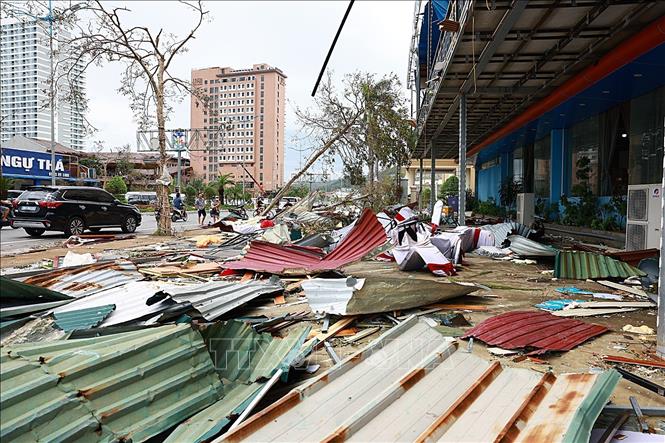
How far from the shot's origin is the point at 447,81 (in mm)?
11344

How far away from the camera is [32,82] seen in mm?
18234

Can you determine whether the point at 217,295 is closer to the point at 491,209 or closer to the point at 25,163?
the point at 491,209

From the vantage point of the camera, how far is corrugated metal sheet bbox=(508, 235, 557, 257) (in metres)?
8.50

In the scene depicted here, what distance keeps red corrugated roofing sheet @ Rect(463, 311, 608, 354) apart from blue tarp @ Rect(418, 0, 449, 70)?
29.9 ft

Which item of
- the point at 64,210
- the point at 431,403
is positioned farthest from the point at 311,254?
the point at 64,210

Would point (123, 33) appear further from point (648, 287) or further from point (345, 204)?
point (648, 287)

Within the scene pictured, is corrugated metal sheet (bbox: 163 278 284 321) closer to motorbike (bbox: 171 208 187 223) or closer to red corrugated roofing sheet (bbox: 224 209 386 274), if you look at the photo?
red corrugated roofing sheet (bbox: 224 209 386 274)

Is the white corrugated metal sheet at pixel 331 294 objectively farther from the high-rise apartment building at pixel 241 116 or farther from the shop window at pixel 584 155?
the high-rise apartment building at pixel 241 116

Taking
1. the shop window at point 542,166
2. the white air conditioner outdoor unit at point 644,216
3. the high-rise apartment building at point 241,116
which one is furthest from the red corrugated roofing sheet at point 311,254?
the shop window at point 542,166

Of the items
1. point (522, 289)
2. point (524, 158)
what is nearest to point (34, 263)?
point (522, 289)

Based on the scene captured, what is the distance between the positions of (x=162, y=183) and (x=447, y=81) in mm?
9082

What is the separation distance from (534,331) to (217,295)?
295 cm

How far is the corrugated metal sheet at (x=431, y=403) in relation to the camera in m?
2.11

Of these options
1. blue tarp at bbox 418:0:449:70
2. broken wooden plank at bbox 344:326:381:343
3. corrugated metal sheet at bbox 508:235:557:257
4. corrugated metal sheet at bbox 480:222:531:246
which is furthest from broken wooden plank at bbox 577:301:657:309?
blue tarp at bbox 418:0:449:70
